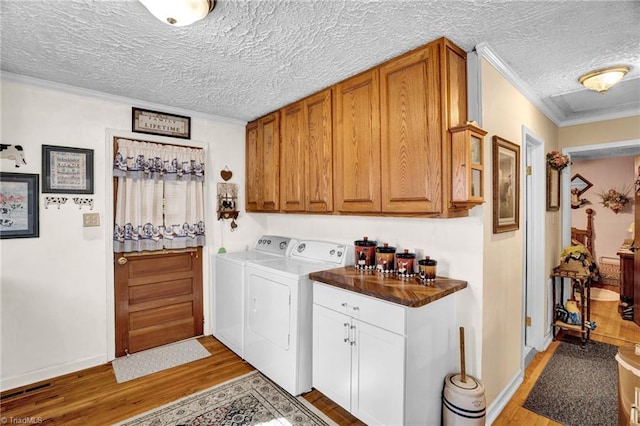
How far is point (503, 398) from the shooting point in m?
2.16

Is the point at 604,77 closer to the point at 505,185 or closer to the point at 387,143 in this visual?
the point at 505,185

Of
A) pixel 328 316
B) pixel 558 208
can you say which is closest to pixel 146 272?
pixel 328 316

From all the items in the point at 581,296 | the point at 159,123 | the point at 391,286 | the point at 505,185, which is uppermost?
the point at 159,123

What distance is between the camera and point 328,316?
6.79 ft

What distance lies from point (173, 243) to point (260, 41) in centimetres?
207

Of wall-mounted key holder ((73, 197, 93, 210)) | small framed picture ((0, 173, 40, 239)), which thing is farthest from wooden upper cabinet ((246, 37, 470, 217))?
small framed picture ((0, 173, 40, 239))

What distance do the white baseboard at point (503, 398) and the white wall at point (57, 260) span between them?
3079 mm

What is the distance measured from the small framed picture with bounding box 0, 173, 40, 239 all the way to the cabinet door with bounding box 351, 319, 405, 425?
2583 millimetres

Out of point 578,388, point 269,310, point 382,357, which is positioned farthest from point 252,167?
point 578,388

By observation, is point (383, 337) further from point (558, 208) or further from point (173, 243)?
point (558, 208)

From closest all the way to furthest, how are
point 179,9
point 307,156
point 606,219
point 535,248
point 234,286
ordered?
1. point 179,9
2. point 307,156
3. point 234,286
4. point 535,248
5. point 606,219

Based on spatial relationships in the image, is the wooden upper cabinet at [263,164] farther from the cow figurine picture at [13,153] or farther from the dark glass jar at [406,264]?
the cow figurine picture at [13,153]

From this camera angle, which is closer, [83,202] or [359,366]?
[359,366]

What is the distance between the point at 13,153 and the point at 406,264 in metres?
3.04
